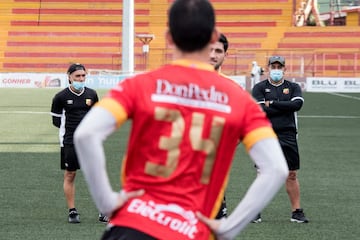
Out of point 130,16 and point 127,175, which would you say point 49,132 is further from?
point 130,16

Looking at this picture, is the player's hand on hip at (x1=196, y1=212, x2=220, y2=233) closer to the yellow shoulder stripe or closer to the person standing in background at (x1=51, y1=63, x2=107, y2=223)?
the yellow shoulder stripe

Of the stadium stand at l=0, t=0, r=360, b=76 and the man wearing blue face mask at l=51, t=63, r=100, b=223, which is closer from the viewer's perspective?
the man wearing blue face mask at l=51, t=63, r=100, b=223

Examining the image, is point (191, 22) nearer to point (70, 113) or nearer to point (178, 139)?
point (178, 139)

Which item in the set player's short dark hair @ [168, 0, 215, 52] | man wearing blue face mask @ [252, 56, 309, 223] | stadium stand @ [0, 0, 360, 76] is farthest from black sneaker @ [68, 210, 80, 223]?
stadium stand @ [0, 0, 360, 76]

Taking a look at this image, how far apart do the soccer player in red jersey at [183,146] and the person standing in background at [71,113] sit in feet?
21.8

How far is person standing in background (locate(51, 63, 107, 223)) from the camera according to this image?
32.5 ft

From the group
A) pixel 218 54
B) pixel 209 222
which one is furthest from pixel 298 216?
pixel 209 222

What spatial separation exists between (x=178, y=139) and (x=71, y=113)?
6866 millimetres

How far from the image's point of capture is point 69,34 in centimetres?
5953

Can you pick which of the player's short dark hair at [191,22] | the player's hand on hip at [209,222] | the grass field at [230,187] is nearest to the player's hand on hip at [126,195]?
the player's hand on hip at [209,222]

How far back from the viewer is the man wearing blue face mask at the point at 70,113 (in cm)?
991

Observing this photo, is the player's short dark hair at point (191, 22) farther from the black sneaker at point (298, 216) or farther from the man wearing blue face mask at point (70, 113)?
the black sneaker at point (298, 216)

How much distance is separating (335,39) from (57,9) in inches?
782

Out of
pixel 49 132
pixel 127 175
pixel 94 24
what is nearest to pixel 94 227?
pixel 127 175
